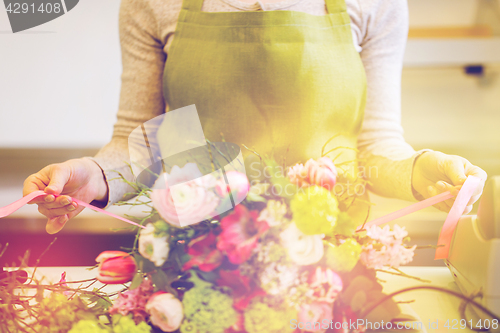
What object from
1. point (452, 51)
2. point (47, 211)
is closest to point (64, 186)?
point (47, 211)

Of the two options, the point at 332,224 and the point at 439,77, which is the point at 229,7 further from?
the point at 439,77

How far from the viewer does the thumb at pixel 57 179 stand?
0.98ft

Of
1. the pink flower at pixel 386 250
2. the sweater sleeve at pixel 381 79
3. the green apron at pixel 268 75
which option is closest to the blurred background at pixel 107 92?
the sweater sleeve at pixel 381 79

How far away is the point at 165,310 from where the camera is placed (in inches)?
9.0

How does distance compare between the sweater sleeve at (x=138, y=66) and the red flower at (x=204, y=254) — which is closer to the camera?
the red flower at (x=204, y=254)

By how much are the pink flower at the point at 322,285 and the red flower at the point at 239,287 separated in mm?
38

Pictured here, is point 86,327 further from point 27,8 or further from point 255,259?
point 27,8

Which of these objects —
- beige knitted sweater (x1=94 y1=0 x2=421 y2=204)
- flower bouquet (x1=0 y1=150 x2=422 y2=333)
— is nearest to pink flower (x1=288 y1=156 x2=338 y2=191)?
flower bouquet (x1=0 y1=150 x2=422 y2=333)

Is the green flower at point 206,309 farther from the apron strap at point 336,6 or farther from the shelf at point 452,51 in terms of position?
the shelf at point 452,51

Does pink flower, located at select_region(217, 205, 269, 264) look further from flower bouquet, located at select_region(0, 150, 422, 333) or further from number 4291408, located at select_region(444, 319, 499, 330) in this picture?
number 4291408, located at select_region(444, 319, 499, 330)

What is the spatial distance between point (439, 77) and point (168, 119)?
1.02 m

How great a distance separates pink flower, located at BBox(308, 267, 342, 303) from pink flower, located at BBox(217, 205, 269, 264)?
0.17 feet

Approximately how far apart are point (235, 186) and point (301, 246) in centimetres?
7

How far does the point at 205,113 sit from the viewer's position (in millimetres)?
548
